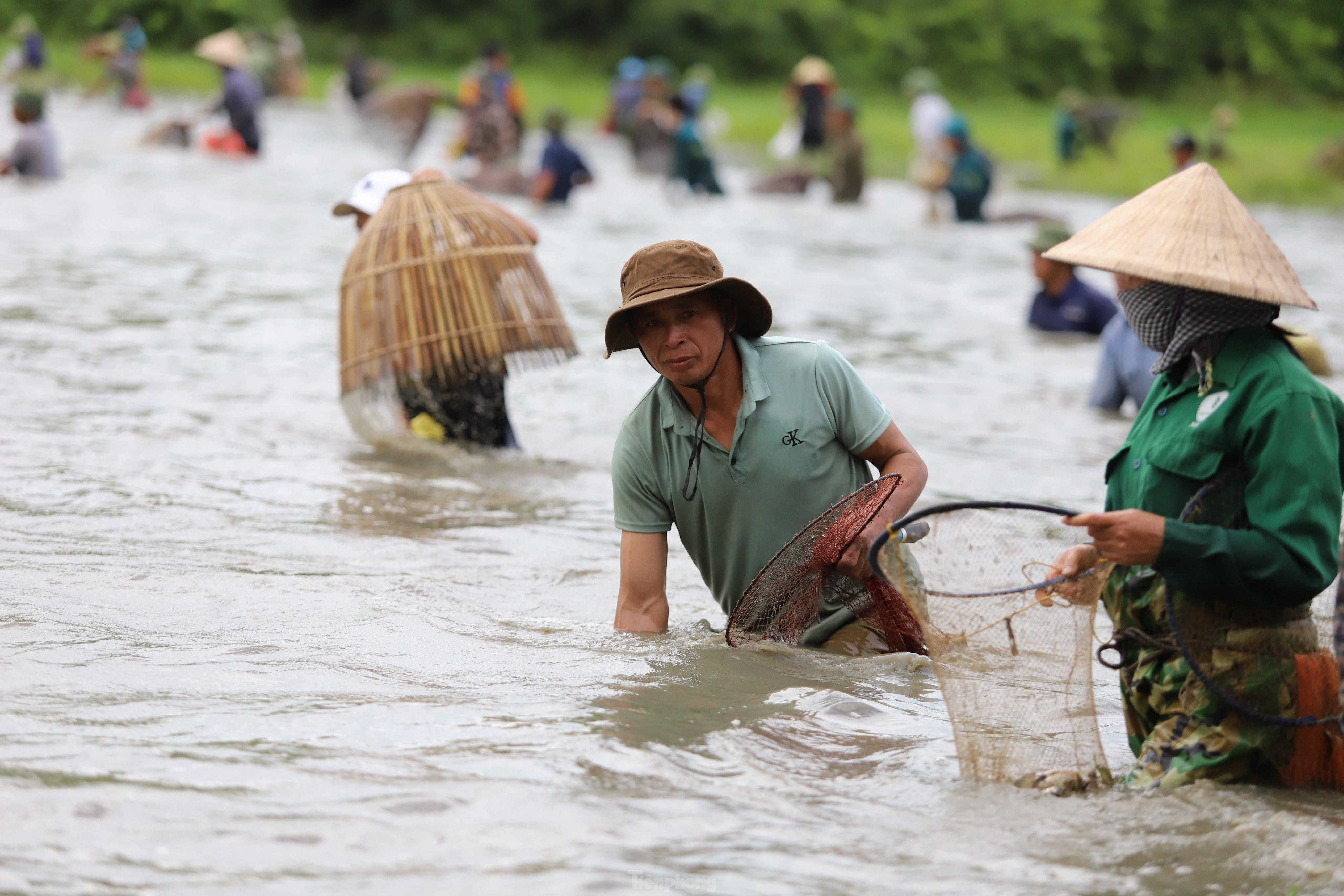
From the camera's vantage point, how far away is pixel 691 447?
410cm

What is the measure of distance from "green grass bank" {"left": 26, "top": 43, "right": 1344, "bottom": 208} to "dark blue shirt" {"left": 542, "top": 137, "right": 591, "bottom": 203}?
876 centimetres

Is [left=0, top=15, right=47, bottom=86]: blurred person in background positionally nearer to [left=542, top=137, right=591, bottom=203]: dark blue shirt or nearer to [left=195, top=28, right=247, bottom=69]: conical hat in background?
[left=195, top=28, right=247, bottom=69]: conical hat in background

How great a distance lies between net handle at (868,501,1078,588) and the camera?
10.8ft

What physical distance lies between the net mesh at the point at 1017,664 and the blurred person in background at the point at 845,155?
1726 cm

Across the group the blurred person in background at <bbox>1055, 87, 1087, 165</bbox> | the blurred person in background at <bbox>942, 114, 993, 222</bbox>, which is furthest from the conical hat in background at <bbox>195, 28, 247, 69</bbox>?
the blurred person in background at <bbox>1055, 87, 1087, 165</bbox>

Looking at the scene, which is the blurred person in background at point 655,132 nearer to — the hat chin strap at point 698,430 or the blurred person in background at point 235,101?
the blurred person in background at point 235,101

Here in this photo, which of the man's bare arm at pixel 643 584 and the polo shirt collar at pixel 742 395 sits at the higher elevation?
the polo shirt collar at pixel 742 395

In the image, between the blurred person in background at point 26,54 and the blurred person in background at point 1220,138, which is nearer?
the blurred person in background at point 1220,138

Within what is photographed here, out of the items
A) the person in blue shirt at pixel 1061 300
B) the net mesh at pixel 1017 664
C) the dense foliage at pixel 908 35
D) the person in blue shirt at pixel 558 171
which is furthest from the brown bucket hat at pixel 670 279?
the dense foliage at pixel 908 35

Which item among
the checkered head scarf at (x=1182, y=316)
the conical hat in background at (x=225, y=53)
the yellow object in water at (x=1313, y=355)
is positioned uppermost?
the conical hat in background at (x=225, y=53)

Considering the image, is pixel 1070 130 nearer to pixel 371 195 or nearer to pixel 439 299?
pixel 371 195

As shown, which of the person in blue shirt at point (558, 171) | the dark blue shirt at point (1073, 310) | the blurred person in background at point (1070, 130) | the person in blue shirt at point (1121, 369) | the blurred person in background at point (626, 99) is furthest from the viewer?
the blurred person in background at point (626, 99)

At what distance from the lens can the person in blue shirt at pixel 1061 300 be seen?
1002 centimetres

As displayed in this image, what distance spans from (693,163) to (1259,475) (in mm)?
17671
